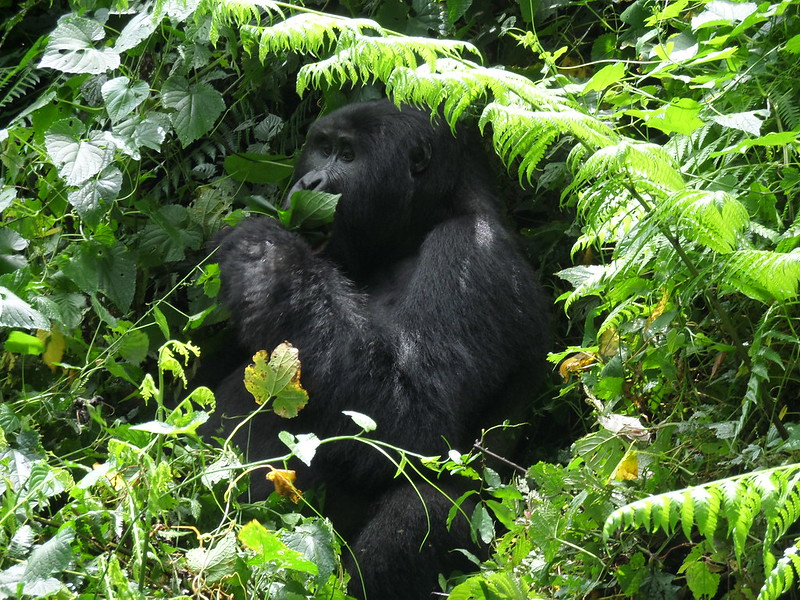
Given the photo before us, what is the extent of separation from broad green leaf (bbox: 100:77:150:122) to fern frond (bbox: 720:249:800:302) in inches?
86.4

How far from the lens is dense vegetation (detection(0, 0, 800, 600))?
2.25m

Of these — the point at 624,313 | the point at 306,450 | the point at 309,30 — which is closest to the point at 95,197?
the point at 309,30

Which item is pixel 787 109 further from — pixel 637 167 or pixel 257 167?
pixel 257 167

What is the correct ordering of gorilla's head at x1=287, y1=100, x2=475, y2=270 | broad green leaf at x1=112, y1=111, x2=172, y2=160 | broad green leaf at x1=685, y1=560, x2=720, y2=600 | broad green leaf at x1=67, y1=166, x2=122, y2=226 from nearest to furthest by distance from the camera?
broad green leaf at x1=685, y1=560, x2=720, y2=600 < broad green leaf at x1=67, y1=166, x2=122, y2=226 < broad green leaf at x1=112, y1=111, x2=172, y2=160 < gorilla's head at x1=287, y1=100, x2=475, y2=270

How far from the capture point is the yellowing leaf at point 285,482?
2.63 meters

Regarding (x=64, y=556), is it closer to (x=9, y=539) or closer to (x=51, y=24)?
(x=9, y=539)

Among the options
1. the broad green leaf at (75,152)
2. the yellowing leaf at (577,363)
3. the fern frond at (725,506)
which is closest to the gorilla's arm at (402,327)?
the yellowing leaf at (577,363)

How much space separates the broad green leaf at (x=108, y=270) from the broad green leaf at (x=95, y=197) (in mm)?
256

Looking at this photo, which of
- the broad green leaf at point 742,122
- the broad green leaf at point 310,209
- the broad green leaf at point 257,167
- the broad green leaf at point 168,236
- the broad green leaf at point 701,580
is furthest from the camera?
the broad green leaf at point 257,167

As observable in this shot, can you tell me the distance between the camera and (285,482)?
2.67 meters

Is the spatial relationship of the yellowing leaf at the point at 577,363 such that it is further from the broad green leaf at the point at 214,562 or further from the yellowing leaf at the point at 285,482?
the broad green leaf at the point at 214,562

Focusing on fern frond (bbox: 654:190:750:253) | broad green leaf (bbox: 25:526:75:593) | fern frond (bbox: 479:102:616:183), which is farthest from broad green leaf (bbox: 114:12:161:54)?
fern frond (bbox: 654:190:750:253)

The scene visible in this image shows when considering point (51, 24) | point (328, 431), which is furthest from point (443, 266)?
point (51, 24)

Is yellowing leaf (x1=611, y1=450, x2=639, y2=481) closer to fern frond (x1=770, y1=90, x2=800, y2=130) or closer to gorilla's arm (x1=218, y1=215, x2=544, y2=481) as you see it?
gorilla's arm (x1=218, y1=215, x2=544, y2=481)
